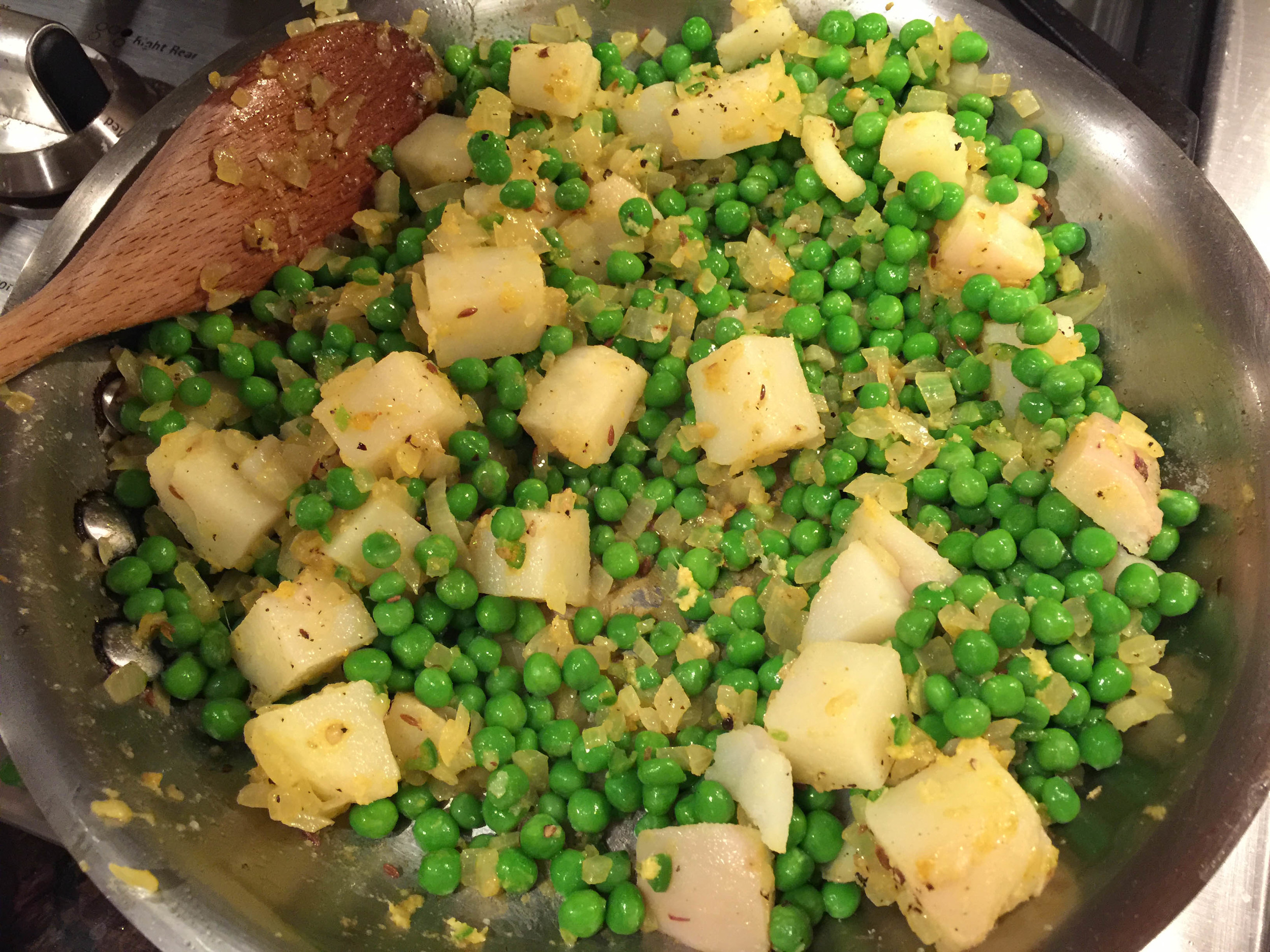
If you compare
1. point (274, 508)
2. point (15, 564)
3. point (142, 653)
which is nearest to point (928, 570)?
point (274, 508)

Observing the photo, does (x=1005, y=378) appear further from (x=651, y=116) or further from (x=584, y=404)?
(x=651, y=116)

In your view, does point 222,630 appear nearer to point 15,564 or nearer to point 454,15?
point 15,564

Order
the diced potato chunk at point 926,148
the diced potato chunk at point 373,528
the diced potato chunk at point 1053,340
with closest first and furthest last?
the diced potato chunk at point 373,528 → the diced potato chunk at point 1053,340 → the diced potato chunk at point 926,148

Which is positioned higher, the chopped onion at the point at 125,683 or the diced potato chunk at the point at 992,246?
the diced potato chunk at the point at 992,246

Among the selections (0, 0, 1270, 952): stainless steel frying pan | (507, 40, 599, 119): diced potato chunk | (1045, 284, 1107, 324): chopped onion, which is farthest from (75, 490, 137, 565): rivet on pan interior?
(1045, 284, 1107, 324): chopped onion

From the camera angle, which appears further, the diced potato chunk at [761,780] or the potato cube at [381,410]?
the potato cube at [381,410]

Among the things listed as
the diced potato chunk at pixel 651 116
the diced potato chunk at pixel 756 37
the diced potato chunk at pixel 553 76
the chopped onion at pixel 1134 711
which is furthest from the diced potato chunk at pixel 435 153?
the chopped onion at pixel 1134 711

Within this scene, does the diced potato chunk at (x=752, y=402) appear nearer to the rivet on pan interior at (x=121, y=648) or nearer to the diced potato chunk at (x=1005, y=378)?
the diced potato chunk at (x=1005, y=378)
